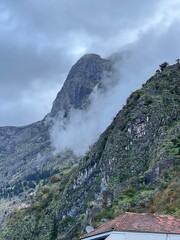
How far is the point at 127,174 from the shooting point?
3802 inches

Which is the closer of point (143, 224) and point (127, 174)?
point (143, 224)

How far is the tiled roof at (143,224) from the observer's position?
39875 mm

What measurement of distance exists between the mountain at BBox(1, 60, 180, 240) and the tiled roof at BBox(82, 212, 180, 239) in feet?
86.2

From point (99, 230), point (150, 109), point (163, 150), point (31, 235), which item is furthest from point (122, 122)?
point (99, 230)

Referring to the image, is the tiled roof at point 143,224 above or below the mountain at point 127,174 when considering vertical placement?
below

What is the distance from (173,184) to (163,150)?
1531cm

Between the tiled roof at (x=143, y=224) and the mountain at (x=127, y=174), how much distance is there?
26259 millimetres

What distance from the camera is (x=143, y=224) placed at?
1601 inches

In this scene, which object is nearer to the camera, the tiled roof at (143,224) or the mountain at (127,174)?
the tiled roof at (143,224)

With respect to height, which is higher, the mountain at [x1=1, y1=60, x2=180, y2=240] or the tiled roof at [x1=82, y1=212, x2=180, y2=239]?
the mountain at [x1=1, y1=60, x2=180, y2=240]

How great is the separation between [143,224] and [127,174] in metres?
56.0

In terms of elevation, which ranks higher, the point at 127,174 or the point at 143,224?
the point at 127,174

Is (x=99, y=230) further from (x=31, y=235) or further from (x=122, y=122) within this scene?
(x=31, y=235)

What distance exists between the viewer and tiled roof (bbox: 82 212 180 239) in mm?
39875
